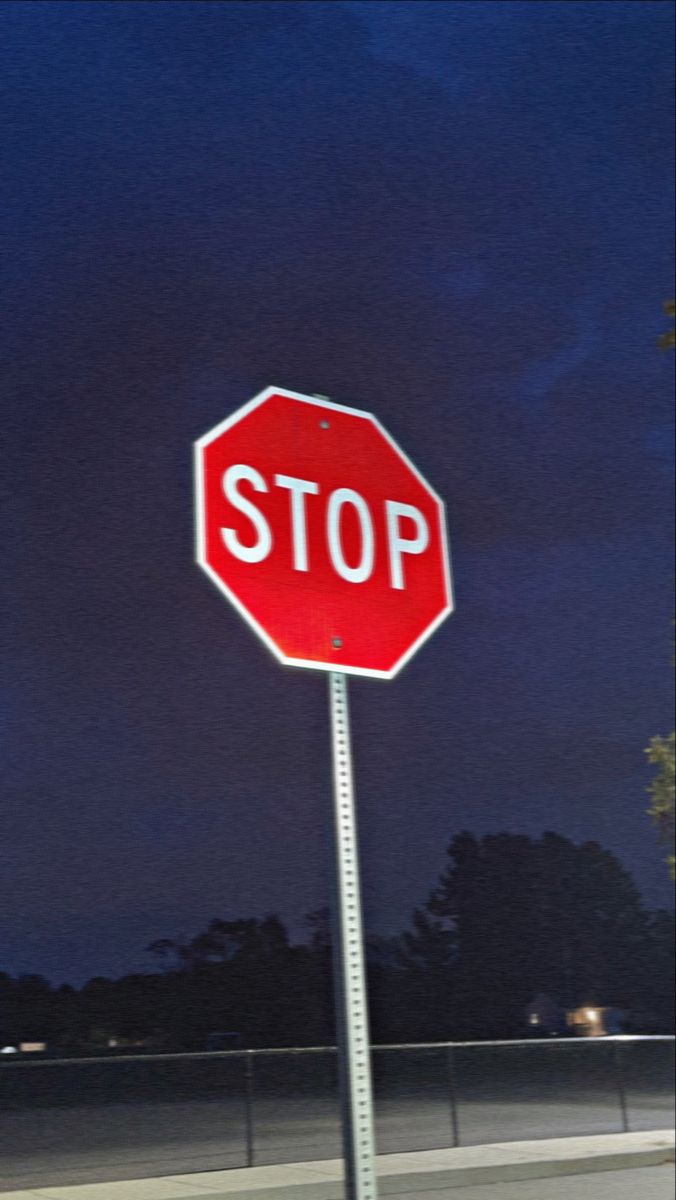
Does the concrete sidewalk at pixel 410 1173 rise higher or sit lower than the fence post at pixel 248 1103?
lower

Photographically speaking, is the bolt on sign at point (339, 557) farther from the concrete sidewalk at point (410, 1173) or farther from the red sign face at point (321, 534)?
the concrete sidewalk at point (410, 1173)

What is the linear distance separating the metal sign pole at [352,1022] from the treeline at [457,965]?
319 ft

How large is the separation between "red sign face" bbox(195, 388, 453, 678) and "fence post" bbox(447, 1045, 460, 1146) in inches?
391

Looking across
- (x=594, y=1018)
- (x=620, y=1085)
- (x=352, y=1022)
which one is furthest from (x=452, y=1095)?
(x=594, y=1018)

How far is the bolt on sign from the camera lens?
2.98 meters

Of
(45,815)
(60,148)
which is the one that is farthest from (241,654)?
(60,148)

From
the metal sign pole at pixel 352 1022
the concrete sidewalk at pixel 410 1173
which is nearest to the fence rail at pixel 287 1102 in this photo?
the concrete sidewalk at pixel 410 1173

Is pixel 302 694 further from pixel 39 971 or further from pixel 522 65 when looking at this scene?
pixel 522 65

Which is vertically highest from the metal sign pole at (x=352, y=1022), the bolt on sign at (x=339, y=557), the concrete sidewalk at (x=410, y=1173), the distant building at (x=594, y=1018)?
the bolt on sign at (x=339, y=557)

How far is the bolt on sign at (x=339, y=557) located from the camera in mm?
2979

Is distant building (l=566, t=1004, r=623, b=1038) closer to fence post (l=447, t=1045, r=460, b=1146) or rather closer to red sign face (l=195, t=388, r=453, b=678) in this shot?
fence post (l=447, t=1045, r=460, b=1146)

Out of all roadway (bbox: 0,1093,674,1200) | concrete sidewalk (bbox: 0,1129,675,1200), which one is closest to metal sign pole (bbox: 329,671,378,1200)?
concrete sidewalk (bbox: 0,1129,675,1200)

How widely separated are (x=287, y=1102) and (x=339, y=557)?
9247 mm

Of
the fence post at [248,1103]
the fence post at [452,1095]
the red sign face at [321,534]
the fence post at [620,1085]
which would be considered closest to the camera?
the red sign face at [321,534]
